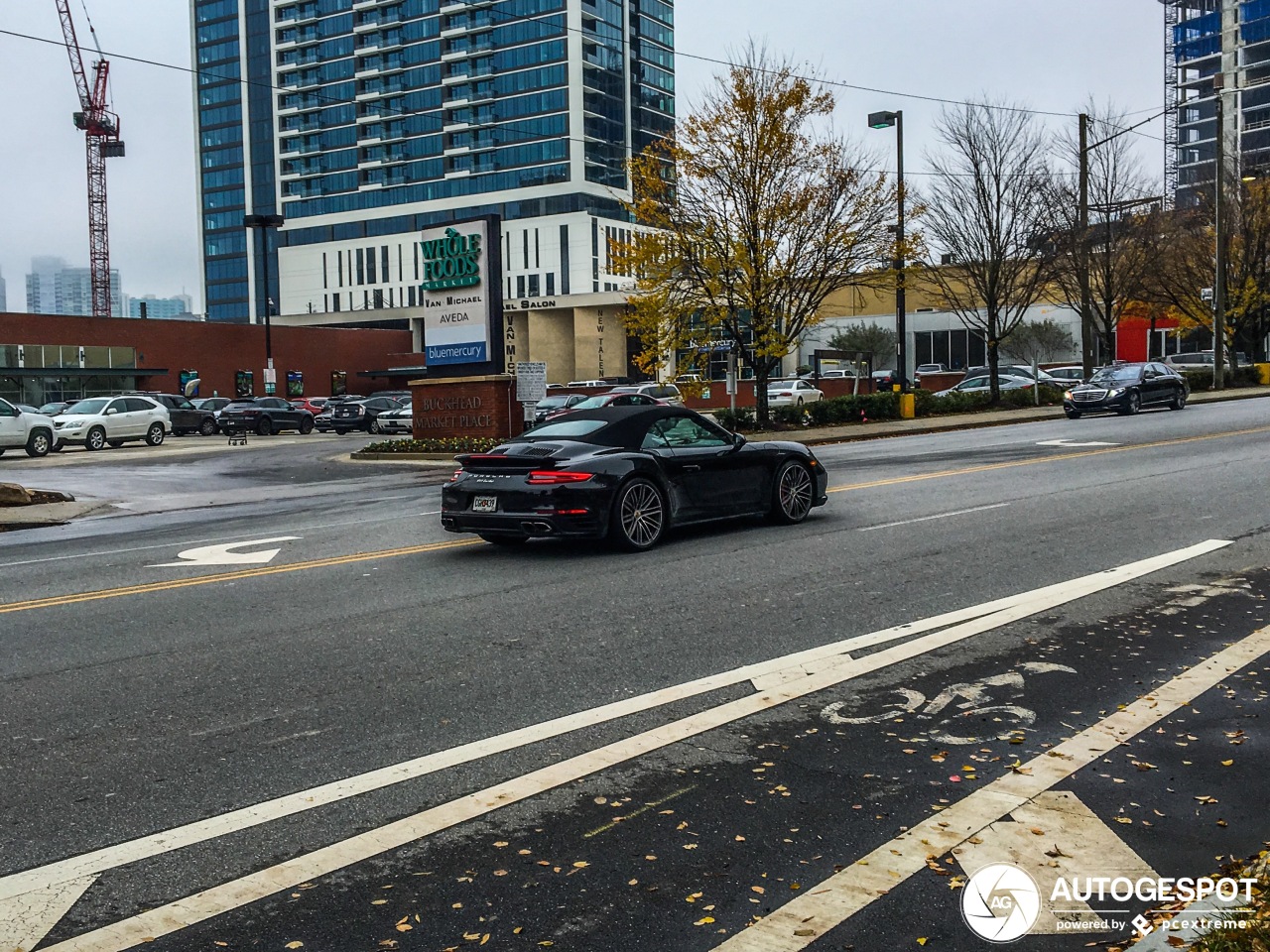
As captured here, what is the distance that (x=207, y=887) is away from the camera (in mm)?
3814

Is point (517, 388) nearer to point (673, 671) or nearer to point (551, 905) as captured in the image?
point (673, 671)

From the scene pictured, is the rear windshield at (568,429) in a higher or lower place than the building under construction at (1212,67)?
lower

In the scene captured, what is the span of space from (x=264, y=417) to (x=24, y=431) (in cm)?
1440

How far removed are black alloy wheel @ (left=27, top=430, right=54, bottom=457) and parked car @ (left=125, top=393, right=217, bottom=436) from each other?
1340cm

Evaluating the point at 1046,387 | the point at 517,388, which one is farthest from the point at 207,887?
the point at 1046,387

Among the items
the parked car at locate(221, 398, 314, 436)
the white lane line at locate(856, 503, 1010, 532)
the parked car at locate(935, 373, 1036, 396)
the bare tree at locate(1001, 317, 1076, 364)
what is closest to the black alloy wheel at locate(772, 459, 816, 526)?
the white lane line at locate(856, 503, 1010, 532)

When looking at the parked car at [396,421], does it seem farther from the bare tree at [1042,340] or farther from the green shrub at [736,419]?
the bare tree at [1042,340]

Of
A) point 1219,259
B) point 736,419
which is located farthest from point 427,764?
point 1219,259

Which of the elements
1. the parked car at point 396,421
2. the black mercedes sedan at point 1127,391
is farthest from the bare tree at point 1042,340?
the parked car at point 396,421

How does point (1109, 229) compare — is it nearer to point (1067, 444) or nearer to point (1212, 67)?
point (1067, 444)

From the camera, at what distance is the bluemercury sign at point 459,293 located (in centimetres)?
2898

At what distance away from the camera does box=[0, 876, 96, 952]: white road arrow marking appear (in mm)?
3488

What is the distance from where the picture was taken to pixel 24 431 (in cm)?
3164

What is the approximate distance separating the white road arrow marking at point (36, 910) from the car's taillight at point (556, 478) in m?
6.80
